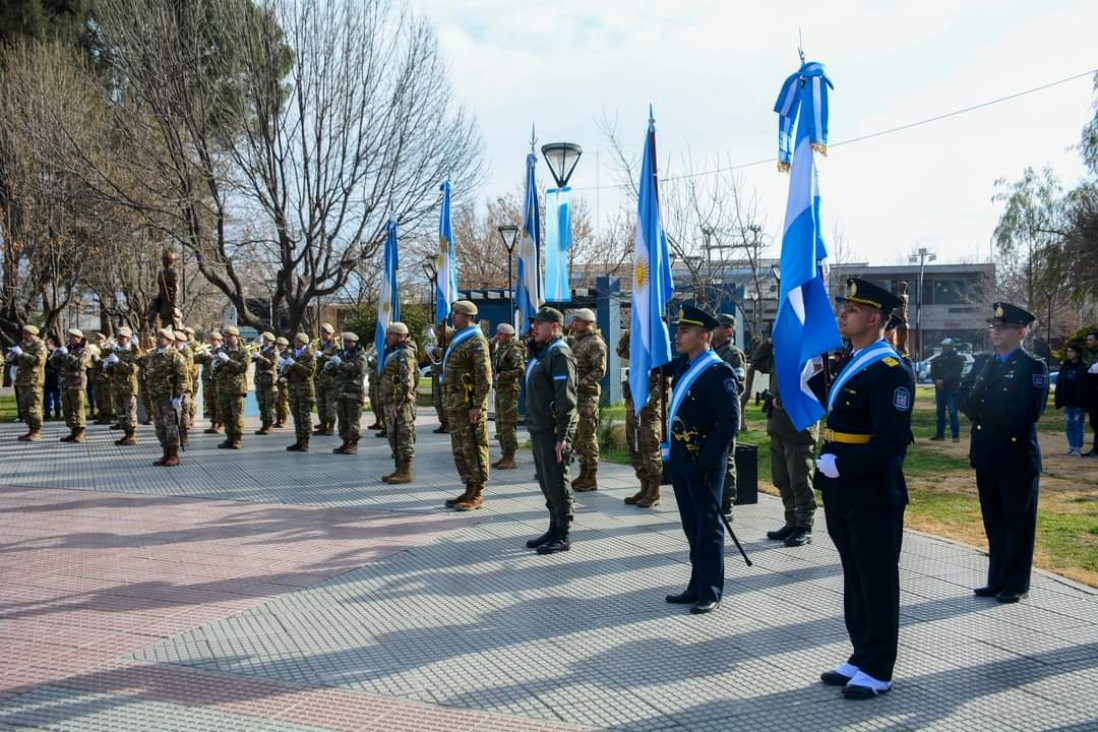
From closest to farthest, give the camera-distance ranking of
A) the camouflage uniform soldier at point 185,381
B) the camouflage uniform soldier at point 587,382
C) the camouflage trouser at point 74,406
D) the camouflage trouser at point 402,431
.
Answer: the camouflage uniform soldier at point 587,382 < the camouflage trouser at point 402,431 < the camouflage uniform soldier at point 185,381 < the camouflage trouser at point 74,406

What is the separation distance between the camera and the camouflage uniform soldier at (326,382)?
15727 millimetres

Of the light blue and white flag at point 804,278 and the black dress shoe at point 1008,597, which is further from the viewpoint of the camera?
the black dress shoe at point 1008,597

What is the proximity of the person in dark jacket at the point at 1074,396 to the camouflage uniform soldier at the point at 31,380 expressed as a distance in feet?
60.1

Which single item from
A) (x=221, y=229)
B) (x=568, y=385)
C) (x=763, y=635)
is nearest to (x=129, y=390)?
(x=221, y=229)

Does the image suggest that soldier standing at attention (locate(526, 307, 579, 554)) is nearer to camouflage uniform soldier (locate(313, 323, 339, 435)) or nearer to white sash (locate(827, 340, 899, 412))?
white sash (locate(827, 340, 899, 412))

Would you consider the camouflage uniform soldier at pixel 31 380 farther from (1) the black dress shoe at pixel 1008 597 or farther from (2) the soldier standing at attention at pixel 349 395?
(1) the black dress shoe at pixel 1008 597

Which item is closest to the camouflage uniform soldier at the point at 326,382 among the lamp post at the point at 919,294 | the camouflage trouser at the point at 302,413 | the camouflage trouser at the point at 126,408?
the camouflage trouser at the point at 302,413

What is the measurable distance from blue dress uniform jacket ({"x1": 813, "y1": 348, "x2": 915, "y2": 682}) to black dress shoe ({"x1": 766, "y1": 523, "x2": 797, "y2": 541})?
315cm

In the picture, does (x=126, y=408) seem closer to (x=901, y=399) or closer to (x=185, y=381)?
(x=185, y=381)

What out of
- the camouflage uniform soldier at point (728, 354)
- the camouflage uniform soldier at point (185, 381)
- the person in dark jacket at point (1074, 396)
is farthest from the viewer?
the person in dark jacket at point (1074, 396)

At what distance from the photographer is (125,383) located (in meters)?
16.0

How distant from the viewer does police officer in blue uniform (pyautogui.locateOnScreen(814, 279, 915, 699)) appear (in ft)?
14.3

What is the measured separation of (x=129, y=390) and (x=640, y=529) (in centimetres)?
1167

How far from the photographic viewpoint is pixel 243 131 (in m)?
21.9
